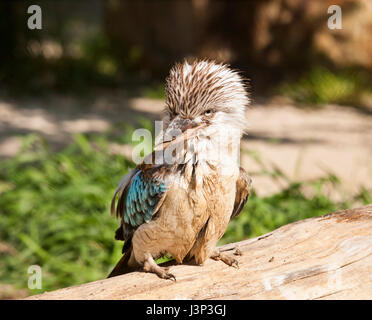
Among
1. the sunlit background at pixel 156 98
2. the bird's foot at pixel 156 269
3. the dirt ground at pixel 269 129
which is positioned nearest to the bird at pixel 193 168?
the bird's foot at pixel 156 269

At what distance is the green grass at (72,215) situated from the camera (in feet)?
13.3

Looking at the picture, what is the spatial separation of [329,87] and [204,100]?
25.9ft

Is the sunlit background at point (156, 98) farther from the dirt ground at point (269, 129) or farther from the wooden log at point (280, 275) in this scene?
the wooden log at point (280, 275)

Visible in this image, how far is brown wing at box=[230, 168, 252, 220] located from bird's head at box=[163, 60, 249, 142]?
1.04ft

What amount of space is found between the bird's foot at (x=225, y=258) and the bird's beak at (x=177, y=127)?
68 centimetres

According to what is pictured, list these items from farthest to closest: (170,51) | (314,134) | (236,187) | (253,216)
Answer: (170,51) < (314,134) < (253,216) < (236,187)

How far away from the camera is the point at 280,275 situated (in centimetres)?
237

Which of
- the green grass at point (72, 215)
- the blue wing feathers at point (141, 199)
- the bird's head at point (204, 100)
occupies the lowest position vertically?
the green grass at point (72, 215)

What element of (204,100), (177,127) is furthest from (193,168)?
(204,100)

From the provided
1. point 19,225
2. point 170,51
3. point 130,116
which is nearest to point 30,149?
point 19,225

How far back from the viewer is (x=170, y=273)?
2416 mm
